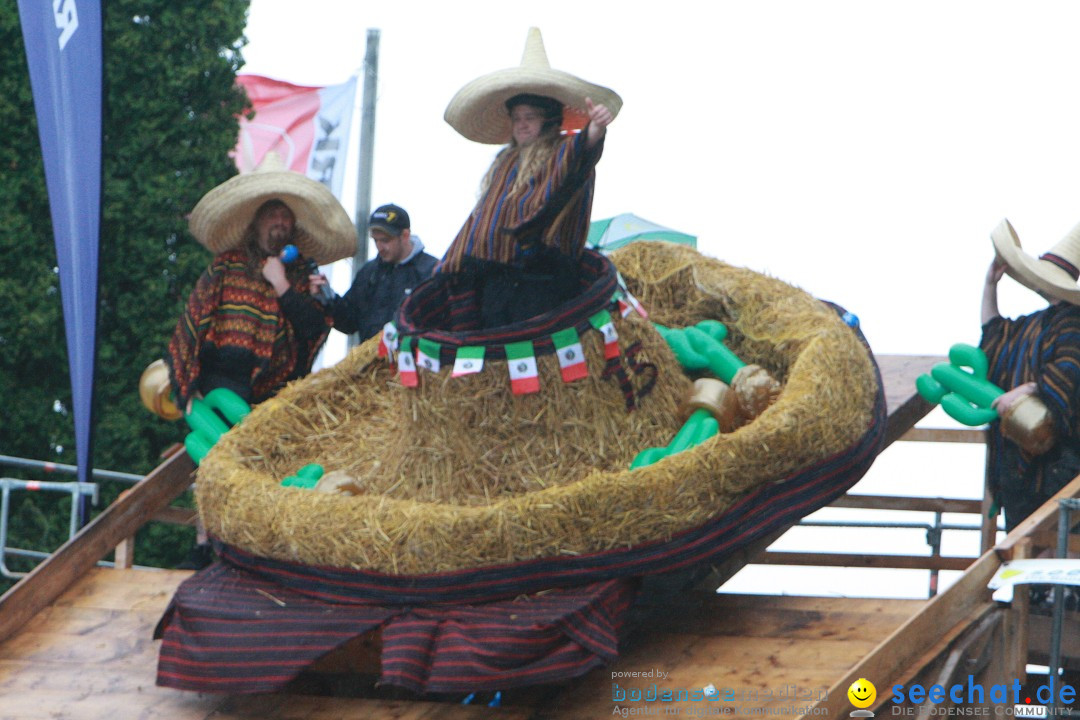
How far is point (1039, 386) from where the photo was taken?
18.2 ft

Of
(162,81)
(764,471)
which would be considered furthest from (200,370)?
(162,81)

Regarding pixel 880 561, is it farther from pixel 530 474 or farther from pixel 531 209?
pixel 531 209

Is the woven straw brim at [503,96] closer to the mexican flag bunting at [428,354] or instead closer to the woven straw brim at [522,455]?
the woven straw brim at [522,455]

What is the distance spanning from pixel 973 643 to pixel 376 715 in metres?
1.84

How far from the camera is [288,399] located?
6.09m

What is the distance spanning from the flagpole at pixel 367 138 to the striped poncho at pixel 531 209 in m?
5.76

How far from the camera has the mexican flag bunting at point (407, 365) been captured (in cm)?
525

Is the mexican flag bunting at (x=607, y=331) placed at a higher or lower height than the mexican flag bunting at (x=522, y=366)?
higher

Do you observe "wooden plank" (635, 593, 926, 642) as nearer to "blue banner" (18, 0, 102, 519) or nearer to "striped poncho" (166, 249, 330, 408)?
"striped poncho" (166, 249, 330, 408)

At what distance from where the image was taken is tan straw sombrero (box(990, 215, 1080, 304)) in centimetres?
572

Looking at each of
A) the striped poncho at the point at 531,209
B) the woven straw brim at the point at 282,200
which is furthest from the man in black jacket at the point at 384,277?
the striped poncho at the point at 531,209

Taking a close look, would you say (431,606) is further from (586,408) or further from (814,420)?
(814,420)

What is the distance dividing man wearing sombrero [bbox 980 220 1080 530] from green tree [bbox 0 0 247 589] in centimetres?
622

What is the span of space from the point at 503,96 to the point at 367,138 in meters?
5.78
